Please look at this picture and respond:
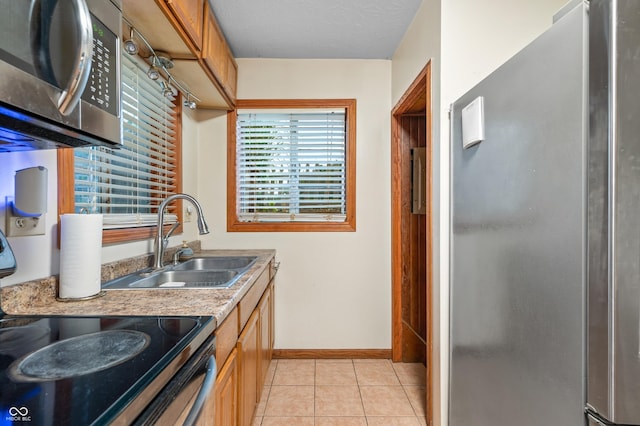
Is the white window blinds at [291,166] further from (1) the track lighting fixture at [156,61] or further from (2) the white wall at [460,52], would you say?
(2) the white wall at [460,52]

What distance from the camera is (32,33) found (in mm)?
615

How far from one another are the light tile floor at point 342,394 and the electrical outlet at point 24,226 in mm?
1500

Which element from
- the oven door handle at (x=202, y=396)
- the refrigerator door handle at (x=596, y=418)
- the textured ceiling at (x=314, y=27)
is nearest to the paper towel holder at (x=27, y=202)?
the oven door handle at (x=202, y=396)

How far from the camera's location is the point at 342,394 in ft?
6.86

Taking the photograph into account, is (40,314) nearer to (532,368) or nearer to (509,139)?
(532,368)

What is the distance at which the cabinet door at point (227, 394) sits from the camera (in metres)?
1.09

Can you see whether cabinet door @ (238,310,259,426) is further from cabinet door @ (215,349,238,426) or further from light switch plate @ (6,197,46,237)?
light switch plate @ (6,197,46,237)

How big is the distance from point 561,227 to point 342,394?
179cm

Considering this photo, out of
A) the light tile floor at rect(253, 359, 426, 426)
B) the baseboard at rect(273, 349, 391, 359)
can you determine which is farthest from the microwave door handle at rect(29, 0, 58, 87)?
the baseboard at rect(273, 349, 391, 359)

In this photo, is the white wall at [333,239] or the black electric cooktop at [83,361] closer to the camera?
the black electric cooktop at [83,361]

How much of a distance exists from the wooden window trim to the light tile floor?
1.28m

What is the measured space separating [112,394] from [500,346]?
1.16 metres

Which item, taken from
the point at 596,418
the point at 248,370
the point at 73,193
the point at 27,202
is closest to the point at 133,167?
the point at 73,193

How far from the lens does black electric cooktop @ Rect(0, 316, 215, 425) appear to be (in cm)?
48
